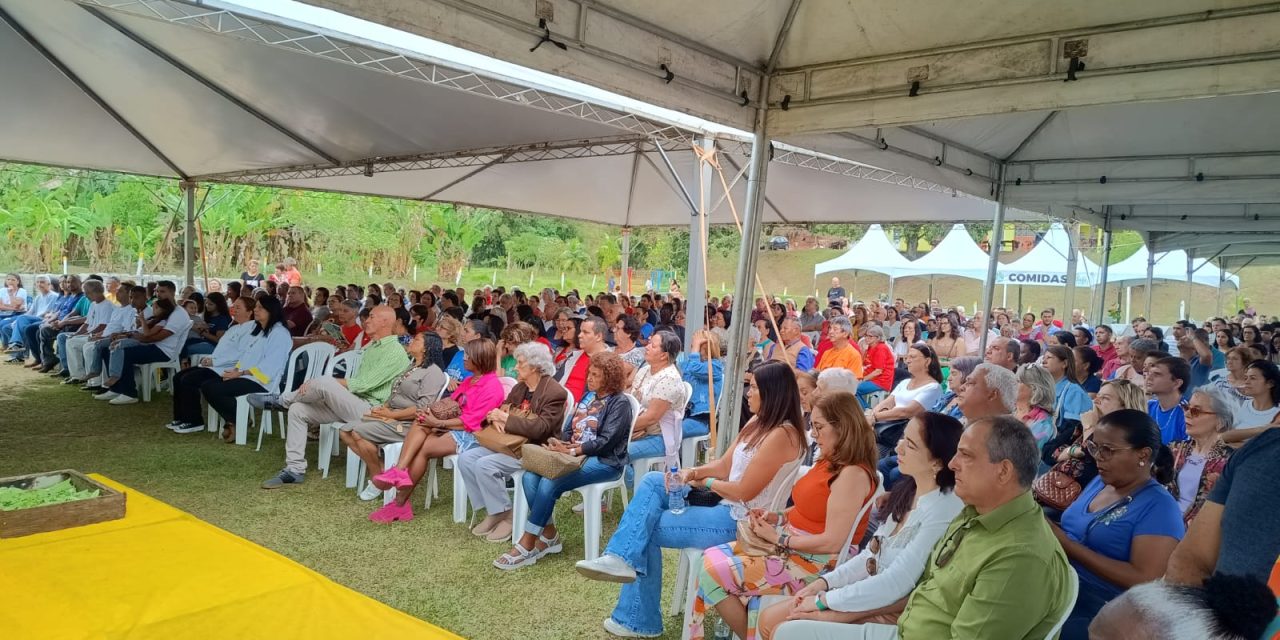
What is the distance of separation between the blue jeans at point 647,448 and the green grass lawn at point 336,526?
1.51 feet

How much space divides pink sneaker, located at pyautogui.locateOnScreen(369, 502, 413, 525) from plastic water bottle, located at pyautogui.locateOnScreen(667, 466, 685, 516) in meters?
1.92

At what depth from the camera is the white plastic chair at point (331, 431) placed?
509 cm

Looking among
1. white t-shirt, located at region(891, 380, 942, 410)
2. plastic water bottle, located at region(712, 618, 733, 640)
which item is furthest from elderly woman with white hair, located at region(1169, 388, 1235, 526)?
plastic water bottle, located at region(712, 618, 733, 640)

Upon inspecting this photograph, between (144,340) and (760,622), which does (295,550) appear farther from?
(144,340)

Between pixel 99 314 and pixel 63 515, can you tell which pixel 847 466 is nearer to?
pixel 63 515

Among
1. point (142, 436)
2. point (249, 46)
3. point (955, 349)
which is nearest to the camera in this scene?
point (142, 436)

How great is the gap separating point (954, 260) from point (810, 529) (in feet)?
52.6

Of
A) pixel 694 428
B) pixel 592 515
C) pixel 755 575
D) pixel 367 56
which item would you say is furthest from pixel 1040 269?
pixel 755 575

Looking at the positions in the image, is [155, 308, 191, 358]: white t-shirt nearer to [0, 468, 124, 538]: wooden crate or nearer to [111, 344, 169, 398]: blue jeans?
[111, 344, 169, 398]: blue jeans

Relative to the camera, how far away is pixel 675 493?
309 centimetres

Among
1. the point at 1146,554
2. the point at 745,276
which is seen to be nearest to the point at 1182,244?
the point at 745,276

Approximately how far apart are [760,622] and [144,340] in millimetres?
7130

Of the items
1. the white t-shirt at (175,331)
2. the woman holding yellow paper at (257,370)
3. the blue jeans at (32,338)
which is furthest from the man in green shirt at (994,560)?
the blue jeans at (32,338)

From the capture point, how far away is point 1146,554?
2148mm
